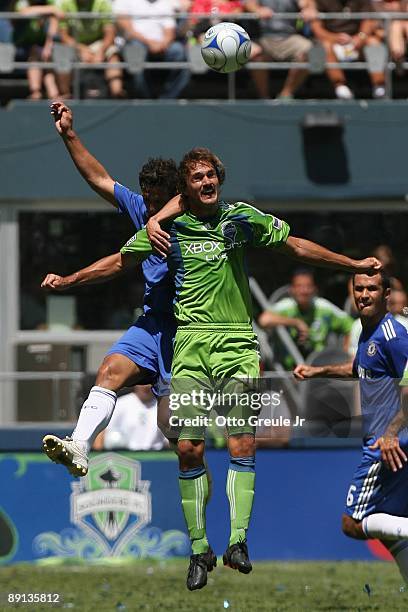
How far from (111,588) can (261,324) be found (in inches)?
149

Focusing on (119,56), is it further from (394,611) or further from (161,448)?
(394,611)

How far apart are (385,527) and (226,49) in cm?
371

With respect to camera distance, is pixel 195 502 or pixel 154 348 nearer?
pixel 195 502

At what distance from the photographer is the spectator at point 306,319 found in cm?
1525

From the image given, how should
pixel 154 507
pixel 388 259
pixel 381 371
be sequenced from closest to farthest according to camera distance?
pixel 381 371 → pixel 154 507 → pixel 388 259

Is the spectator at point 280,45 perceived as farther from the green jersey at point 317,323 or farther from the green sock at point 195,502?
the green sock at point 195,502

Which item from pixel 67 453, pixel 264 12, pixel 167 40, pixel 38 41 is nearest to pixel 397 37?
pixel 264 12

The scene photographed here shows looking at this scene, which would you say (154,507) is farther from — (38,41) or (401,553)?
(38,41)

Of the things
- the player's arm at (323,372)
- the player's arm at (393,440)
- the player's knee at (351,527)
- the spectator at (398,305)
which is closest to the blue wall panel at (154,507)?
the spectator at (398,305)

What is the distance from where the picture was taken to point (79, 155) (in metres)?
10.3

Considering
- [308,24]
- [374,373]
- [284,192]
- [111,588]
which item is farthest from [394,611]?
[308,24]

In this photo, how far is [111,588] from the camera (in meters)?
12.8

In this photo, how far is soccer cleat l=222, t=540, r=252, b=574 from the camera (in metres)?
9.31

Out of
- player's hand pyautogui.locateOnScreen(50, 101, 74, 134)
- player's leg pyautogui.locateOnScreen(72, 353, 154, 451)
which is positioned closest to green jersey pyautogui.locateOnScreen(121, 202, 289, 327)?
player's leg pyautogui.locateOnScreen(72, 353, 154, 451)
